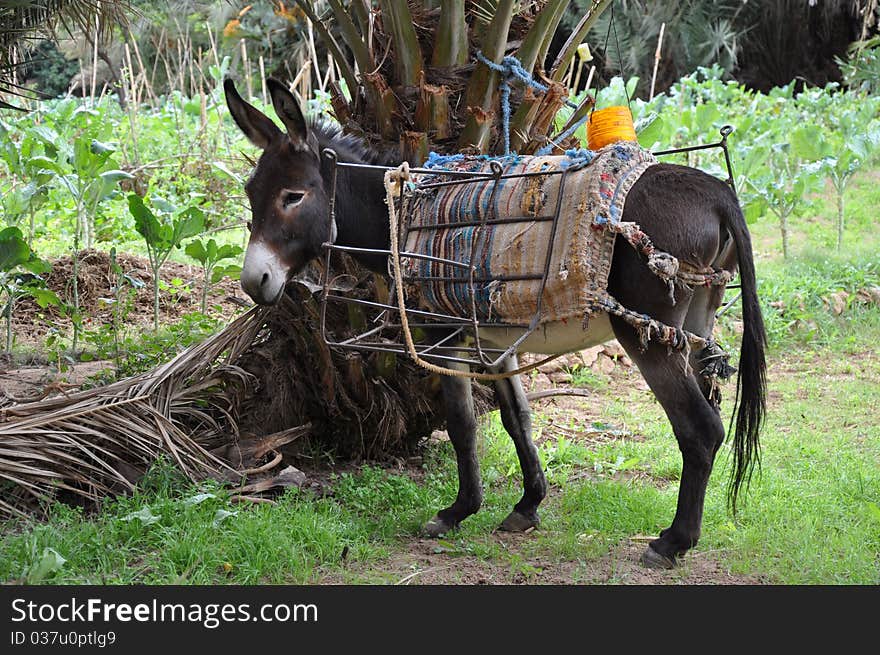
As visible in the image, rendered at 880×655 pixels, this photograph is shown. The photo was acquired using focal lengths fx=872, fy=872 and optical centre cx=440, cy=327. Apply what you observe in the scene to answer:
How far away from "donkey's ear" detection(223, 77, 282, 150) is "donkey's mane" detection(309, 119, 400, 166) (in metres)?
0.21

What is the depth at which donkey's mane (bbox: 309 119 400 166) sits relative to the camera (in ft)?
12.7

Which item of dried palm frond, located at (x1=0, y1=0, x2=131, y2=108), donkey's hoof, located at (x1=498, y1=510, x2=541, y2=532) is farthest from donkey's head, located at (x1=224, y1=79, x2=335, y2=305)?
dried palm frond, located at (x1=0, y1=0, x2=131, y2=108)

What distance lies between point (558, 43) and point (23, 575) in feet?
59.0

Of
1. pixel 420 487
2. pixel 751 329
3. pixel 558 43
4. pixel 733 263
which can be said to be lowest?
pixel 420 487

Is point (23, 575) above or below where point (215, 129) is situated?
below

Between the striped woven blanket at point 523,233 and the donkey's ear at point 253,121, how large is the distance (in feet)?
2.19

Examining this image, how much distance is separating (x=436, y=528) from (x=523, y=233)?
1.47m

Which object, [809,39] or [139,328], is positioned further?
[809,39]

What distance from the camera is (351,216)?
3936 mm

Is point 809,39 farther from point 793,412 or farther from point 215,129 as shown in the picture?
point 793,412

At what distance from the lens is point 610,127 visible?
379cm

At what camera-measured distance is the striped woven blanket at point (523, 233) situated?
10.7ft

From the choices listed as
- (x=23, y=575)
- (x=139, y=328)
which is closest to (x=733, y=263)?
(x=23, y=575)

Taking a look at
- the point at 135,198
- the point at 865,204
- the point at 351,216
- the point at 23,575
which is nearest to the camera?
the point at 23,575
